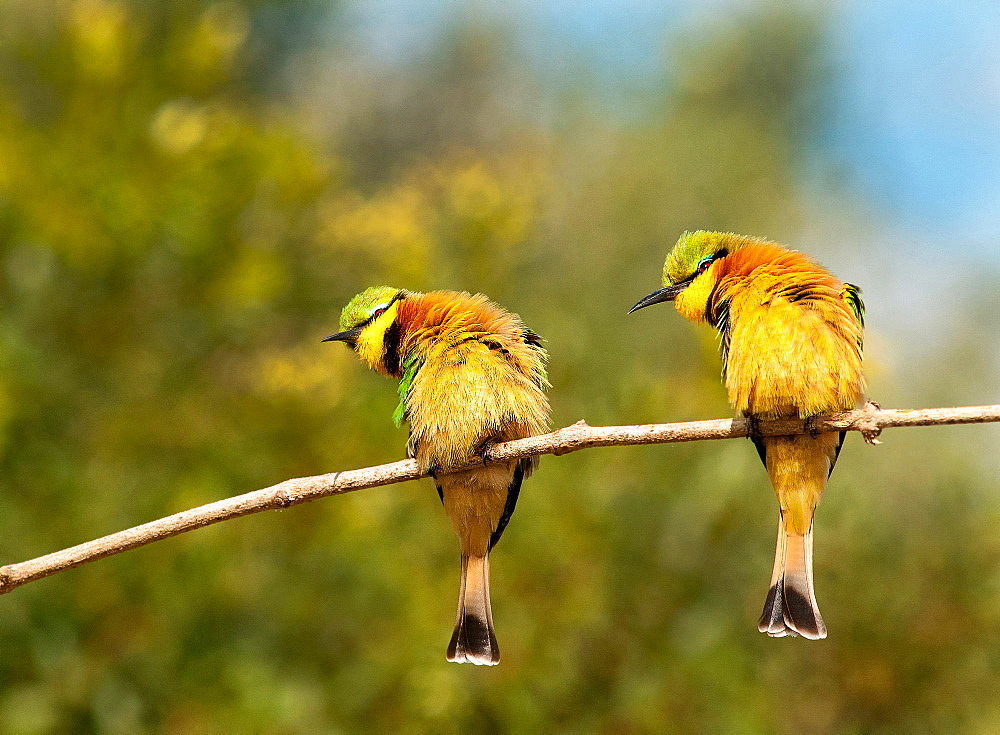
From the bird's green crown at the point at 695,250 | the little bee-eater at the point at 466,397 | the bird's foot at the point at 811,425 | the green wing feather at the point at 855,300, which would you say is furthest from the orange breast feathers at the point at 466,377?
the green wing feather at the point at 855,300

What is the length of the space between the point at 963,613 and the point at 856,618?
1.55 feet

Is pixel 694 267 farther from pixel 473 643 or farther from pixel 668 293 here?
pixel 473 643

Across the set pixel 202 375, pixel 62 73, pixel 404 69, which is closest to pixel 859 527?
pixel 202 375

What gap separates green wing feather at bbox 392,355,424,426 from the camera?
2.56m

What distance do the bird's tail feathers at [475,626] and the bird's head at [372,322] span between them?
24.5 inches

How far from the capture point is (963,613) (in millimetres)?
4352

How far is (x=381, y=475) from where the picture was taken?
2016 millimetres

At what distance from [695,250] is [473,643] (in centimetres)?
115

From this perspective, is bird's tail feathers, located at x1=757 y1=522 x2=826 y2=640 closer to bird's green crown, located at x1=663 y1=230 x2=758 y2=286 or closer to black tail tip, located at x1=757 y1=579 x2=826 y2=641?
black tail tip, located at x1=757 y1=579 x2=826 y2=641

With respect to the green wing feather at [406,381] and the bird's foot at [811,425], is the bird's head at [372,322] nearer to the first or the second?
the green wing feather at [406,381]

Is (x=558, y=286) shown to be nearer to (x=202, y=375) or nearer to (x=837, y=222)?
(x=202, y=375)

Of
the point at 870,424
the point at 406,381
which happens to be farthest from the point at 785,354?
the point at 406,381

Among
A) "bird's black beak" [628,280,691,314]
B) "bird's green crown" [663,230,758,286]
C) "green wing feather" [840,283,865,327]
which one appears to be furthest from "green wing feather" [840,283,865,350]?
"bird's black beak" [628,280,691,314]

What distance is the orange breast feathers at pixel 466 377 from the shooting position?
237 centimetres
